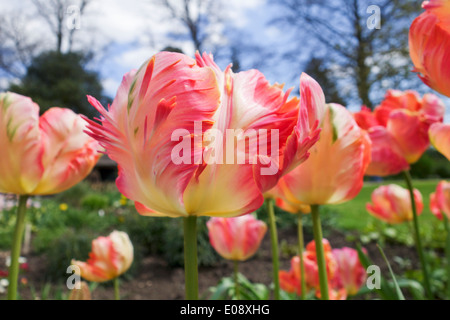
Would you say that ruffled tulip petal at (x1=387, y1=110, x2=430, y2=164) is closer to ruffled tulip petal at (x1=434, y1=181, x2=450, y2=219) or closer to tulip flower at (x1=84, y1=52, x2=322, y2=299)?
A: ruffled tulip petal at (x1=434, y1=181, x2=450, y2=219)

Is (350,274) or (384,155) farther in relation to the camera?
(350,274)

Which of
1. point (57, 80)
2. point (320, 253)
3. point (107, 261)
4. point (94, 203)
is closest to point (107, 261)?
point (107, 261)

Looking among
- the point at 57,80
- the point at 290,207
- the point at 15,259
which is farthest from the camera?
the point at 57,80

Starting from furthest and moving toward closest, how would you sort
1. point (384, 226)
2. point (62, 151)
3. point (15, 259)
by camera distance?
point (384, 226) → point (62, 151) → point (15, 259)

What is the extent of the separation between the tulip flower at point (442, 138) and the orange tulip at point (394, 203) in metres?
0.97

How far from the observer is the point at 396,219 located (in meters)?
1.53

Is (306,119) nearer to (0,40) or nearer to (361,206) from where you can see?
(0,40)

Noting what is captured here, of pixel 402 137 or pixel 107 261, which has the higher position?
pixel 402 137

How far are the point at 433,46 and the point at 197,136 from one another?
0.30 meters

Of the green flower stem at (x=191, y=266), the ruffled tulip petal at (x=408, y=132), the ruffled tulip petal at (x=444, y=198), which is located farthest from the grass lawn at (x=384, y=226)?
the green flower stem at (x=191, y=266)

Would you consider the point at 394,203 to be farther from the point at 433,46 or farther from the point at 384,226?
the point at 384,226

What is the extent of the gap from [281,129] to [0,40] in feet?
15.0

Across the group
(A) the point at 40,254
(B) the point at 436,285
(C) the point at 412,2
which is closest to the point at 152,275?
(A) the point at 40,254

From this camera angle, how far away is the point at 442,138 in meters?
0.56
